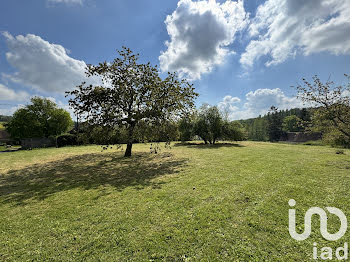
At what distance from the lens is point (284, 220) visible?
12.2 ft

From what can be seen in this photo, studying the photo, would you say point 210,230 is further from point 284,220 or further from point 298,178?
point 298,178

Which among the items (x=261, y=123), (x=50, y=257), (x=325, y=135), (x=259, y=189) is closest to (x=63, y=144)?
(x=50, y=257)

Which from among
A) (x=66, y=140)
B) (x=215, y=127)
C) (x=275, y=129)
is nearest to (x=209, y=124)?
→ (x=215, y=127)

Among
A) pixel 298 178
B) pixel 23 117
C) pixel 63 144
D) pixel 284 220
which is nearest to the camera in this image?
pixel 284 220

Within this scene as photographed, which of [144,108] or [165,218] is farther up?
[144,108]

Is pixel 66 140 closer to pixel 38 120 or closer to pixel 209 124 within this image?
pixel 38 120

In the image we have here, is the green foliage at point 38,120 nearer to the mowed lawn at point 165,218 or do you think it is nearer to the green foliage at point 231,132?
the mowed lawn at point 165,218

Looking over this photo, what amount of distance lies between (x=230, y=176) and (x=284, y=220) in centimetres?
361

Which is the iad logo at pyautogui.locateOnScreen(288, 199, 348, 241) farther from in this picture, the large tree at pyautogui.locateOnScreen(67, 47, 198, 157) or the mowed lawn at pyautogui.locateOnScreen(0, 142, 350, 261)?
the large tree at pyautogui.locateOnScreen(67, 47, 198, 157)
